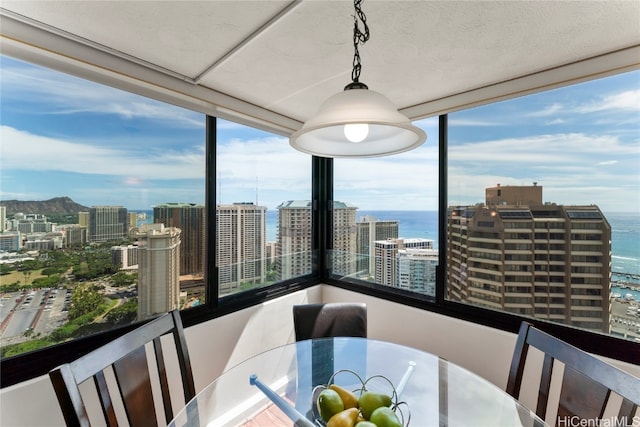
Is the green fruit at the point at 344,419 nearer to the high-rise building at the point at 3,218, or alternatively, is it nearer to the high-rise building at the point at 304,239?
the high-rise building at the point at 3,218

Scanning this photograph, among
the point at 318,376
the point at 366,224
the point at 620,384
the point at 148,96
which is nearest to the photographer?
the point at 620,384

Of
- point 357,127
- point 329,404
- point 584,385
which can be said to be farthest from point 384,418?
point 357,127

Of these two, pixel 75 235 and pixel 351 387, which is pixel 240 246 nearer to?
pixel 75 235

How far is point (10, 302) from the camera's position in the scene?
4.22 ft

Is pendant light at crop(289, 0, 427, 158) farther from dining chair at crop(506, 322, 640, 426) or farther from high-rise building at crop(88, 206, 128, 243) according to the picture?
high-rise building at crop(88, 206, 128, 243)

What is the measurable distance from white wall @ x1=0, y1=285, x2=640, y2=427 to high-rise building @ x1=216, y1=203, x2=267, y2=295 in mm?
266

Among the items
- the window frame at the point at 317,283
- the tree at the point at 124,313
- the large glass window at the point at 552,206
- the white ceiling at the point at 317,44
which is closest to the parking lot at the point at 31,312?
the window frame at the point at 317,283

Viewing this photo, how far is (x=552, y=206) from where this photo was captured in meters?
1.76

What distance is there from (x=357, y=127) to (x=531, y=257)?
1.68m

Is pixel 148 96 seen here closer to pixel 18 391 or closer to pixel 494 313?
pixel 18 391

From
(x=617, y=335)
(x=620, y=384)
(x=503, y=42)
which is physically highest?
(x=503, y=42)

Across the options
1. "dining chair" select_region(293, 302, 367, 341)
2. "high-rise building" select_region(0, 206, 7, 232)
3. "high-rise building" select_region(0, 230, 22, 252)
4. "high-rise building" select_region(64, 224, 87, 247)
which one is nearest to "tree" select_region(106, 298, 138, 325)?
"high-rise building" select_region(64, 224, 87, 247)

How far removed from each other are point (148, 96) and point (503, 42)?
2.10 m

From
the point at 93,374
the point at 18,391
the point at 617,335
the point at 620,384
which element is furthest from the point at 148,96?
the point at 617,335
